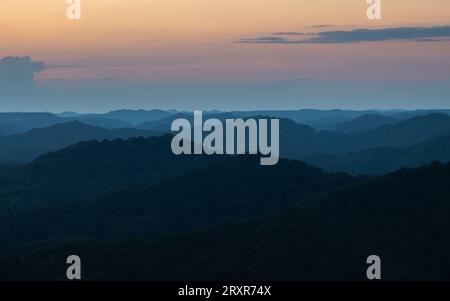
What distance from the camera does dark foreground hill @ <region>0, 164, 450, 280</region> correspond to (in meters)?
112

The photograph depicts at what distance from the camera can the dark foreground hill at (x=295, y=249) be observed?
367 ft

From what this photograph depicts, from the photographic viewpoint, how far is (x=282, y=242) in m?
122

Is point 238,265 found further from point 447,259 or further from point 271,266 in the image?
point 447,259

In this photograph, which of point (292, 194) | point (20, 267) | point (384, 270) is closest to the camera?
point (384, 270)

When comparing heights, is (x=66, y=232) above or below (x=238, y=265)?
above

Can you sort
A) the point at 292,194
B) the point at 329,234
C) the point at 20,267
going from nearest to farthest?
the point at 20,267
the point at 329,234
the point at 292,194

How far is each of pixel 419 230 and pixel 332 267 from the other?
2104 cm

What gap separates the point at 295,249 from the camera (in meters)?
121

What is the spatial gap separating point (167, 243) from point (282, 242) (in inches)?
743
